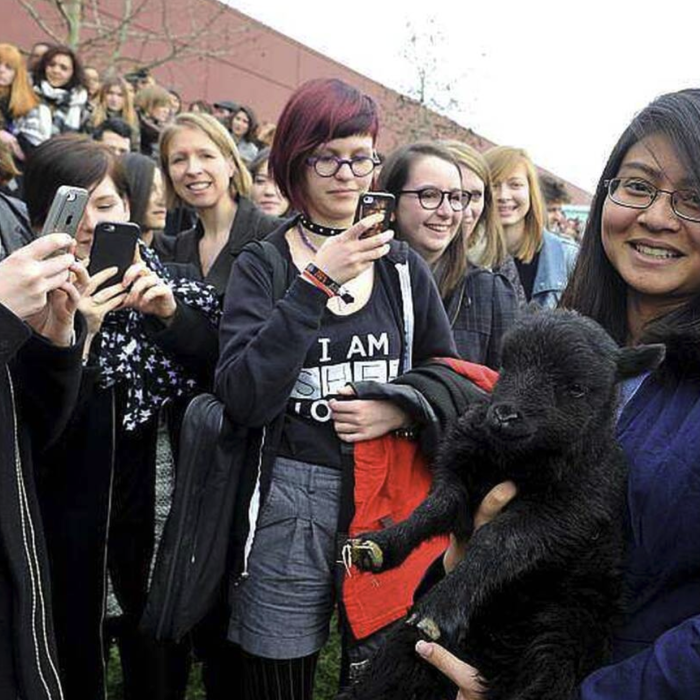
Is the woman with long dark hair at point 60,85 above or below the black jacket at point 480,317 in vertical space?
above

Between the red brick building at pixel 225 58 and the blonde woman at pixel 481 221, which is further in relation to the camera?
the red brick building at pixel 225 58

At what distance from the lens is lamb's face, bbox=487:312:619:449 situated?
5.87 feet

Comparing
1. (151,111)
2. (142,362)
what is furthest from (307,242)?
(151,111)

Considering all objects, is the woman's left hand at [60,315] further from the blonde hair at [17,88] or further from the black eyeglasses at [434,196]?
the blonde hair at [17,88]

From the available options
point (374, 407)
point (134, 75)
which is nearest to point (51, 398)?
point (374, 407)

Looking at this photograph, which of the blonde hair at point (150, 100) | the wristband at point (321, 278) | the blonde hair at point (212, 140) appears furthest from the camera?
the blonde hair at point (150, 100)

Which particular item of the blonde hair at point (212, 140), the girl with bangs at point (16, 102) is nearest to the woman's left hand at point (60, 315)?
the blonde hair at point (212, 140)

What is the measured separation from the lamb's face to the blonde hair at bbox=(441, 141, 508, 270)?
266 centimetres

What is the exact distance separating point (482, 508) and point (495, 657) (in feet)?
1.12

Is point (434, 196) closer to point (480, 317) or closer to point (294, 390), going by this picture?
point (480, 317)

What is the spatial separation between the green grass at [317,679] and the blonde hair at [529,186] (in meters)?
2.76

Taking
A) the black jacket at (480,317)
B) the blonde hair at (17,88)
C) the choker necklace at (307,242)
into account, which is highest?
the blonde hair at (17,88)

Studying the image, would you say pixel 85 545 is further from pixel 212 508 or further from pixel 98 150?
pixel 98 150

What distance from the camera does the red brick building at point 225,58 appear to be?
14.5 meters
